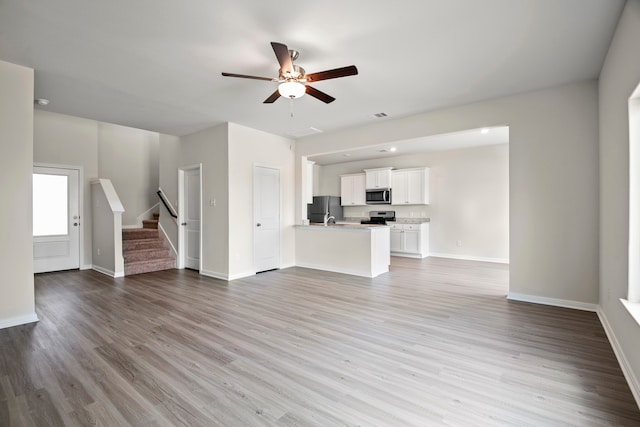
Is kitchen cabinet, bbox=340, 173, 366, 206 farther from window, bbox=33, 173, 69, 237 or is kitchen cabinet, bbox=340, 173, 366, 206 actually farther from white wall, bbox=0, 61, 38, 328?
white wall, bbox=0, 61, 38, 328

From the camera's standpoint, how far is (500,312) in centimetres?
353

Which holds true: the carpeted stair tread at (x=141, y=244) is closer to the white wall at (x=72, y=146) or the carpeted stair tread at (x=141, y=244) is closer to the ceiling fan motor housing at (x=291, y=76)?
the white wall at (x=72, y=146)

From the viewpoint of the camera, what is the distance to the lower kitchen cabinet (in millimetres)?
7480

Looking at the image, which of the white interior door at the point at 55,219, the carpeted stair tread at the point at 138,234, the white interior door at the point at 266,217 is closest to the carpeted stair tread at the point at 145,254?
the carpeted stair tread at the point at 138,234

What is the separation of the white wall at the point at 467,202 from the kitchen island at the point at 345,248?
2466mm

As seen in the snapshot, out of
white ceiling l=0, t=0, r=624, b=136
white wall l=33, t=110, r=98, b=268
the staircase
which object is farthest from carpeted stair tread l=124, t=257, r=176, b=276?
white ceiling l=0, t=0, r=624, b=136

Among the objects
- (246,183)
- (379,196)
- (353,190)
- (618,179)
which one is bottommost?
(618,179)

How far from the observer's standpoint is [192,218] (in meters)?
6.16

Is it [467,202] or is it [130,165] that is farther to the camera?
[130,165]

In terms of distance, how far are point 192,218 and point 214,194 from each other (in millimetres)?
1052

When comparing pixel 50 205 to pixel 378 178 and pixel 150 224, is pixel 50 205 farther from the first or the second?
pixel 378 178

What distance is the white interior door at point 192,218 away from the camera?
19.8ft

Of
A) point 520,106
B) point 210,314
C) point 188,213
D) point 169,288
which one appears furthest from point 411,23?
point 188,213

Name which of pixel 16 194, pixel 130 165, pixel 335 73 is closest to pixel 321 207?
pixel 130 165
